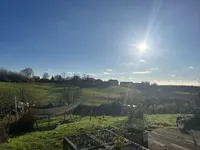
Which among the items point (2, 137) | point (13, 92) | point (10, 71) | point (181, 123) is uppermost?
point (10, 71)

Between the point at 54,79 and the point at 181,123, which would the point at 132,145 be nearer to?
the point at 181,123

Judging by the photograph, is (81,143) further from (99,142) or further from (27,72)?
(27,72)

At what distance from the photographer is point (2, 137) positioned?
513cm

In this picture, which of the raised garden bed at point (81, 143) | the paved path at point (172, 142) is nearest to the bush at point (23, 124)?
the raised garden bed at point (81, 143)

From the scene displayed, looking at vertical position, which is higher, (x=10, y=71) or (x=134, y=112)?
(x=10, y=71)

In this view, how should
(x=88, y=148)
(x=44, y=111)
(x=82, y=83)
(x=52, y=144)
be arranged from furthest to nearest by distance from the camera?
(x=82, y=83) < (x=44, y=111) < (x=52, y=144) < (x=88, y=148)

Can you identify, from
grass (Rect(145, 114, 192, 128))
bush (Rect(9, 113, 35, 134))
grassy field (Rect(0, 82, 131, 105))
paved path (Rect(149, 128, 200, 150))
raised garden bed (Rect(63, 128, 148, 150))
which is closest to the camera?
raised garden bed (Rect(63, 128, 148, 150))

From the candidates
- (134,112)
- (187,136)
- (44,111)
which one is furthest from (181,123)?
(44,111)

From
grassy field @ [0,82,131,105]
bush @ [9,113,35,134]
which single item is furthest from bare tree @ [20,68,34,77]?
bush @ [9,113,35,134]

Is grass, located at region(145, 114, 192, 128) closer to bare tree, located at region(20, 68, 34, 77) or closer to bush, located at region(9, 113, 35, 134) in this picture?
bush, located at region(9, 113, 35, 134)

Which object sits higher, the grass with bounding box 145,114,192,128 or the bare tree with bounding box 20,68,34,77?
the bare tree with bounding box 20,68,34,77

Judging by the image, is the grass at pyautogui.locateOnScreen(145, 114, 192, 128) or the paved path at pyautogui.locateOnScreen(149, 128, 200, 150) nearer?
the paved path at pyautogui.locateOnScreen(149, 128, 200, 150)

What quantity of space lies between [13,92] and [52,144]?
652 centimetres

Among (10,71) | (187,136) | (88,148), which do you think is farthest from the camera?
(10,71)
